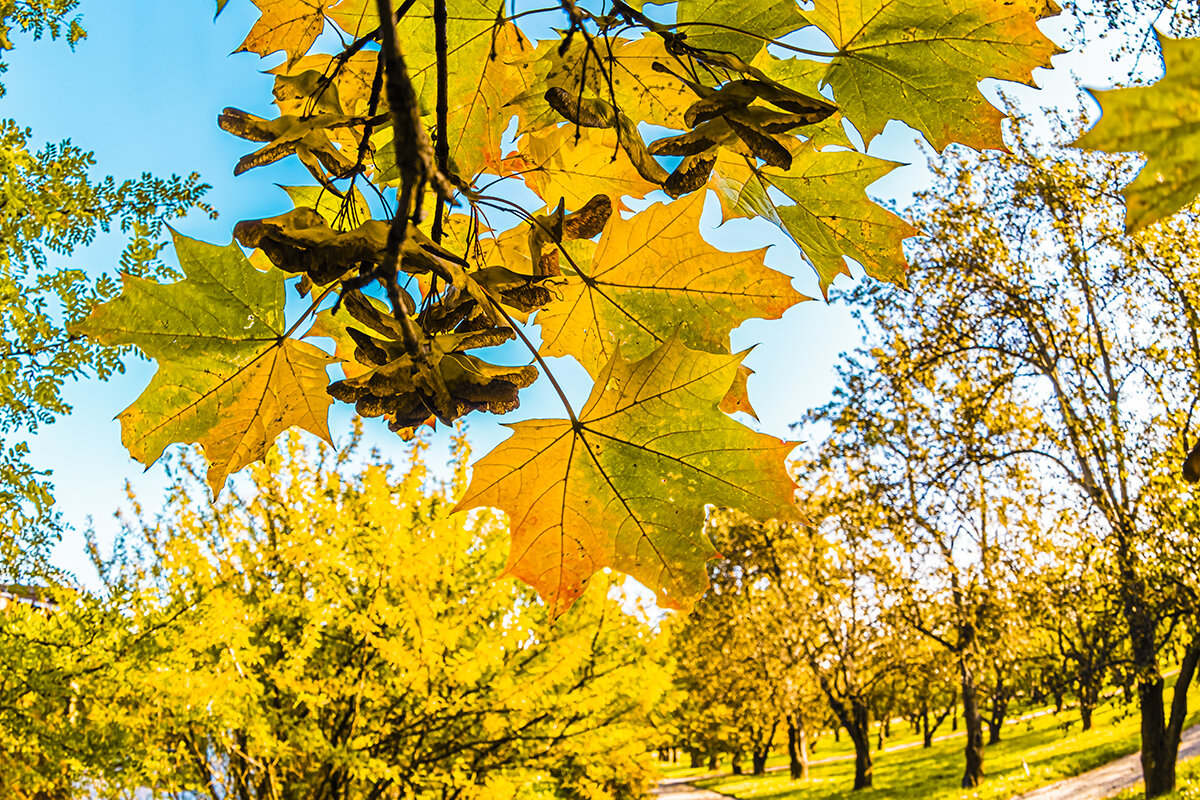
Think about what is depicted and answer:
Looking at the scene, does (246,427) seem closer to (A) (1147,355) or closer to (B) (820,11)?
(B) (820,11)

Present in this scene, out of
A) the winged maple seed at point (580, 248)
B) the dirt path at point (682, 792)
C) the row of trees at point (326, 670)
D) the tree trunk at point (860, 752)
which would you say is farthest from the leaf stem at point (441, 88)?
the dirt path at point (682, 792)

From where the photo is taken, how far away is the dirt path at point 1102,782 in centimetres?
1394

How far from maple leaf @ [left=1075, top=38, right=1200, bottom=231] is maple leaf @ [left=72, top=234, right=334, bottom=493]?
75cm

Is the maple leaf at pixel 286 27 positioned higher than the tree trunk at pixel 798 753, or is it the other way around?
the maple leaf at pixel 286 27

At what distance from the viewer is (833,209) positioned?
0.92 m

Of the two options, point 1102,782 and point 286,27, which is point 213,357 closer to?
point 286,27

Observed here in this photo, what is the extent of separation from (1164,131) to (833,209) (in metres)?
0.59

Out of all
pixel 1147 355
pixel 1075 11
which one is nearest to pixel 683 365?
pixel 1075 11

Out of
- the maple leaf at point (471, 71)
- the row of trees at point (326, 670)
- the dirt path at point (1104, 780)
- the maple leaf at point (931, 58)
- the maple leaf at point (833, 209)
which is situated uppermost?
the maple leaf at point (471, 71)

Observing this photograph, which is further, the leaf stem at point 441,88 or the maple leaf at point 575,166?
the maple leaf at point 575,166

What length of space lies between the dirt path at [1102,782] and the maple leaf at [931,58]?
54.2ft

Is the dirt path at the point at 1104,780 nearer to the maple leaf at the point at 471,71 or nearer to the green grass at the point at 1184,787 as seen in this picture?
the green grass at the point at 1184,787

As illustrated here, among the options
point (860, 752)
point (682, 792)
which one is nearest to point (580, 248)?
point (860, 752)

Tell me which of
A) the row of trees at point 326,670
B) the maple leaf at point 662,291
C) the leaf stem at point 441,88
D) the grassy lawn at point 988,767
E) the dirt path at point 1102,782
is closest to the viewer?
the leaf stem at point 441,88
